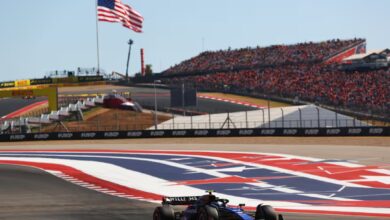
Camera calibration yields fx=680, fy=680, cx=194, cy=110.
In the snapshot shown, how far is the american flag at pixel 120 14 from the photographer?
59.7 m

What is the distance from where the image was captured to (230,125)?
185ft

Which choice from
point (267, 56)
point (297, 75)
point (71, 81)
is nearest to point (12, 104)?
point (71, 81)

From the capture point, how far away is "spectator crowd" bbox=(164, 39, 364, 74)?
91.9 meters

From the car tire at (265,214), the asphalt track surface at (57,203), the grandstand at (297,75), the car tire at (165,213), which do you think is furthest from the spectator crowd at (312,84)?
the car tire at (265,214)

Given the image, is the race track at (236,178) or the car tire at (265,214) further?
the race track at (236,178)

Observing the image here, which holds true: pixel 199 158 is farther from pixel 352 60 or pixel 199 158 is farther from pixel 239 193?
pixel 352 60

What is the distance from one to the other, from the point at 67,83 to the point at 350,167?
6656 cm

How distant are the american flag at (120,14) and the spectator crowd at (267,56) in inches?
1272

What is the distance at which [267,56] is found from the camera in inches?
3777

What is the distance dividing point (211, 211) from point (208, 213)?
0.08 meters

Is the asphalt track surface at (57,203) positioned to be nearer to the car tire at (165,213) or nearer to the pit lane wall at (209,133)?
the car tire at (165,213)

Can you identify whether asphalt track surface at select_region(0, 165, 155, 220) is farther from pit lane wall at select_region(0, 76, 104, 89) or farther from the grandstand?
pit lane wall at select_region(0, 76, 104, 89)

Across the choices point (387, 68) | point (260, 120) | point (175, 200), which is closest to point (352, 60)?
point (387, 68)

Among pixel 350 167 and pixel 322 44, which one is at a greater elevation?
pixel 322 44
